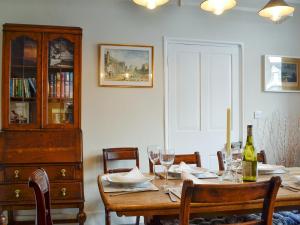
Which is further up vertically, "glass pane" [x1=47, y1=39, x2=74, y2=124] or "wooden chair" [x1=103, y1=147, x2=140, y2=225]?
"glass pane" [x1=47, y1=39, x2=74, y2=124]

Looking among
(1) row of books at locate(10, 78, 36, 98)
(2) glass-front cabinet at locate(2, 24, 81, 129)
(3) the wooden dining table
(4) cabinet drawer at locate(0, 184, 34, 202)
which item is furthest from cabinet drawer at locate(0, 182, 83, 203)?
(3) the wooden dining table

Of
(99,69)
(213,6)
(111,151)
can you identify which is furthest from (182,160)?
(99,69)

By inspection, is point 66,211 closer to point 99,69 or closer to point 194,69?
point 99,69

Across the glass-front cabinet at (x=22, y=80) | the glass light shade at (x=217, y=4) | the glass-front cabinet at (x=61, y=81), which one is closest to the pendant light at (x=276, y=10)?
the glass light shade at (x=217, y=4)

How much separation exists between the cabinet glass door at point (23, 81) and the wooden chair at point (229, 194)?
2.09 meters

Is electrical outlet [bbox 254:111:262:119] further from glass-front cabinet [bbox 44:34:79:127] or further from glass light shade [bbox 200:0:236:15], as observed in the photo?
glass-front cabinet [bbox 44:34:79:127]

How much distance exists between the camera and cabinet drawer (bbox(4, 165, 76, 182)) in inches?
102

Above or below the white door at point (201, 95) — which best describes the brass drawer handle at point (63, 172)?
below

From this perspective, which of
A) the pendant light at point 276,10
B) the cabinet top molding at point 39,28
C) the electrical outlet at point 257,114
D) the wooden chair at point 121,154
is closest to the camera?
the pendant light at point 276,10

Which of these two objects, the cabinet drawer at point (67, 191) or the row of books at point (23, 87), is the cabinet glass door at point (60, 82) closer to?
the row of books at point (23, 87)

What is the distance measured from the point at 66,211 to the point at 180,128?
1.48 metres

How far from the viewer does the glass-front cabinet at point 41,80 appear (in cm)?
286

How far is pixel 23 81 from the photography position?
2.90 metres

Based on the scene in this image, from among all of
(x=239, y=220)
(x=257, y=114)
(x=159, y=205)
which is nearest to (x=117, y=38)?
(x=257, y=114)
